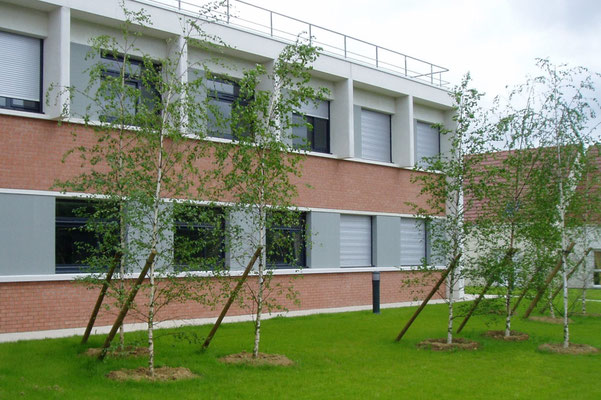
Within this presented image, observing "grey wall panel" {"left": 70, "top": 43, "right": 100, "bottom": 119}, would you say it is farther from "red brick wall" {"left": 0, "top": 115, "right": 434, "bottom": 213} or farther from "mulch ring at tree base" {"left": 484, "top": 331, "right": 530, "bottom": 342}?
"mulch ring at tree base" {"left": 484, "top": 331, "right": 530, "bottom": 342}

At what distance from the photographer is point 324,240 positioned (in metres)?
23.4

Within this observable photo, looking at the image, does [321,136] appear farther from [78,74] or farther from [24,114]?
[24,114]

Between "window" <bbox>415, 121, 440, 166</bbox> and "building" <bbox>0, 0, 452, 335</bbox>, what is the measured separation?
9cm

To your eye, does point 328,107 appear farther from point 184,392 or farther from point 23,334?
point 184,392

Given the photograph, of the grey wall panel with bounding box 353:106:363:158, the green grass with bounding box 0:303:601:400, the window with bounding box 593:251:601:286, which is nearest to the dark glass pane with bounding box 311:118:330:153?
the grey wall panel with bounding box 353:106:363:158

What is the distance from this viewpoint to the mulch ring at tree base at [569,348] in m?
14.8

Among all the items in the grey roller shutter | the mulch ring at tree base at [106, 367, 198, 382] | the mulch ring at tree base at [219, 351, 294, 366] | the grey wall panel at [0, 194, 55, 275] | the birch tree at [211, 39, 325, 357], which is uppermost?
the grey roller shutter

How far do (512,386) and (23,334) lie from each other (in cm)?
1067

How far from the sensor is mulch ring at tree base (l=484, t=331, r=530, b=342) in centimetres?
1660

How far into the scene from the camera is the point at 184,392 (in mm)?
10164

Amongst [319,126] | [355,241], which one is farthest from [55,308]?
[355,241]

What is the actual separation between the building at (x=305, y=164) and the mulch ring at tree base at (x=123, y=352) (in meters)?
3.86

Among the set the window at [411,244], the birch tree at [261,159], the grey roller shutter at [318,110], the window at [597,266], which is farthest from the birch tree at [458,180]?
the window at [597,266]

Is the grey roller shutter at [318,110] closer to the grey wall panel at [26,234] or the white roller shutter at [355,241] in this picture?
the white roller shutter at [355,241]
